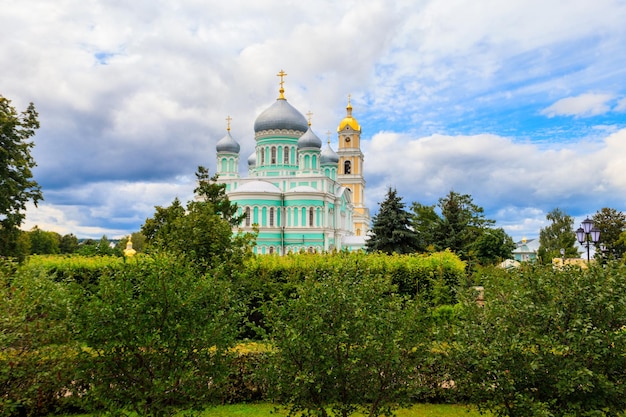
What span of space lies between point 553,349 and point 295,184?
47559 millimetres

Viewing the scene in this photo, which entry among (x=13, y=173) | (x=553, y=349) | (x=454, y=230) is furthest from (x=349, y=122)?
(x=553, y=349)

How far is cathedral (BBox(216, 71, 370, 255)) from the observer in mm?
48969

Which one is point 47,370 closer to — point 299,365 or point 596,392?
point 299,365

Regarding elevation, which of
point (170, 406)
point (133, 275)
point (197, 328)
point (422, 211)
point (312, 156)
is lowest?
point (170, 406)

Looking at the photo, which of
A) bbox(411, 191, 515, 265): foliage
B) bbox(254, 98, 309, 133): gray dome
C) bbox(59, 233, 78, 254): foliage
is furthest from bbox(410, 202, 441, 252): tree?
bbox(59, 233, 78, 254): foliage

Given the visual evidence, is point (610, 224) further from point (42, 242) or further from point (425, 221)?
point (42, 242)

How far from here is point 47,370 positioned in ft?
22.5

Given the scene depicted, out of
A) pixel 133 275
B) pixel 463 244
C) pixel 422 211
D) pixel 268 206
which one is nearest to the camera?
pixel 133 275

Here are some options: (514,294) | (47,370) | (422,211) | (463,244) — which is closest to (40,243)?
(422,211)

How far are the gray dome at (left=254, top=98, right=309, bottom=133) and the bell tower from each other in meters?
10.8

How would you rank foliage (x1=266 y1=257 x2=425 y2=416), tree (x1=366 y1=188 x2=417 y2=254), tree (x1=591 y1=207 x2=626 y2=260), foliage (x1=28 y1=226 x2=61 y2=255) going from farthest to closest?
foliage (x1=28 y1=226 x2=61 y2=255)
tree (x1=591 y1=207 x2=626 y2=260)
tree (x1=366 y1=188 x2=417 y2=254)
foliage (x1=266 y1=257 x2=425 y2=416)

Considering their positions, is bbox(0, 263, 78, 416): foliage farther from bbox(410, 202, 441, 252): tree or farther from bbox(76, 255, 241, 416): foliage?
bbox(410, 202, 441, 252): tree

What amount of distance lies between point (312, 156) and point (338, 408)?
47.5 m

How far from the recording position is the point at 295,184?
53344 mm
